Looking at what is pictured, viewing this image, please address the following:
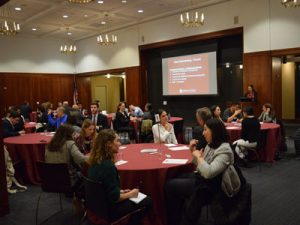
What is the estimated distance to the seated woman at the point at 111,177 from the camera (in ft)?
7.82

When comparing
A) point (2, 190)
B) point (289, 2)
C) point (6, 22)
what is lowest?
point (2, 190)

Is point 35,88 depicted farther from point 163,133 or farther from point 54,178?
point 54,178

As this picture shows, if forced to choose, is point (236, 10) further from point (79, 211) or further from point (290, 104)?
point (79, 211)

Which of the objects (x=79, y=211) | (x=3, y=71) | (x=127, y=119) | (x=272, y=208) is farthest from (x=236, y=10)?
(x=3, y=71)

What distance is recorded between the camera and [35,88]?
14.4 metres

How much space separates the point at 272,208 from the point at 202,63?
7449 millimetres

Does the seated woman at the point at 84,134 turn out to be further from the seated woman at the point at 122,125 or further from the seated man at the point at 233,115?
the seated man at the point at 233,115

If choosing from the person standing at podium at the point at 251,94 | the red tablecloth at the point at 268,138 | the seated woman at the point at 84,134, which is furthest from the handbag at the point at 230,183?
the person standing at podium at the point at 251,94

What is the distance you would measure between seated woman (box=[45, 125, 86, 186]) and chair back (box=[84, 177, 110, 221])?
110 cm

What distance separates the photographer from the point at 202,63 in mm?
10508

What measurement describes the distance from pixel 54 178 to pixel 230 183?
191cm

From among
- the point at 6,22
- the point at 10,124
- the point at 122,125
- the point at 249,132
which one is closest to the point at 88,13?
the point at 6,22

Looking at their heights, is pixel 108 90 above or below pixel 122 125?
above

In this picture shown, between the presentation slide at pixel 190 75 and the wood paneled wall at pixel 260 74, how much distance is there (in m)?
1.25
